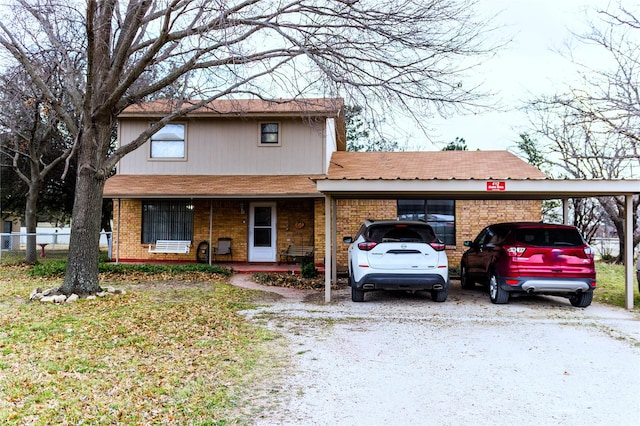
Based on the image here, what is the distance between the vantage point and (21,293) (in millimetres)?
10500

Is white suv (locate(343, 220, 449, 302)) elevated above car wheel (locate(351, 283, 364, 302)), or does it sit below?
above

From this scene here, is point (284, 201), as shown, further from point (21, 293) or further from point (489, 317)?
point (489, 317)

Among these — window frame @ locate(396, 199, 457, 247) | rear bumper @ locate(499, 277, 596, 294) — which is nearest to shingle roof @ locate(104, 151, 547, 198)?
window frame @ locate(396, 199, 457, 247)

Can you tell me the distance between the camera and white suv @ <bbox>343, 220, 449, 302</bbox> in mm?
8922

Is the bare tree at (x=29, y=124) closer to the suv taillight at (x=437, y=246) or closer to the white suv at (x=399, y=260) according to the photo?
the white suv at (x=399, y=260)

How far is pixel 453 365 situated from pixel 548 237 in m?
4.60

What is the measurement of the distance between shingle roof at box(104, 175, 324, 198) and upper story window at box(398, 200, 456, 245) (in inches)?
133

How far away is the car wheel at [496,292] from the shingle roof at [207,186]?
570 cm

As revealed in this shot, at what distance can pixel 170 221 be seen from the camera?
16375mm

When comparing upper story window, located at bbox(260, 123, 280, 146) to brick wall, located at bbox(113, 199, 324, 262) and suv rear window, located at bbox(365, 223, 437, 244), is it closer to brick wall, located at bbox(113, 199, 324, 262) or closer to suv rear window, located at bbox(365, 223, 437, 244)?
brick wall, located at bbox(113, 199, 324, 262)

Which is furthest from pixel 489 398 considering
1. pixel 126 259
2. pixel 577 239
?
pixel 126 259

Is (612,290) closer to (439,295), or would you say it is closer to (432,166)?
(439,295)

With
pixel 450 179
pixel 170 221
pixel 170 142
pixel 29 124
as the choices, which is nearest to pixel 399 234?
pixel 450 179

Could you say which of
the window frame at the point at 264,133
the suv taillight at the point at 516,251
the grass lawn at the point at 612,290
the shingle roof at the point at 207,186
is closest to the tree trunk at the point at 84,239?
the shingle roof at the point at 207,186
